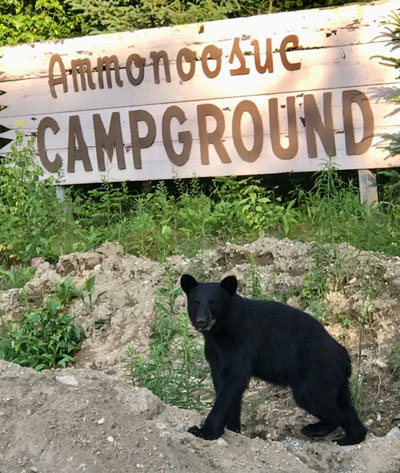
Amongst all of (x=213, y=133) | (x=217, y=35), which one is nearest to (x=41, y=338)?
(x=213, y=133)

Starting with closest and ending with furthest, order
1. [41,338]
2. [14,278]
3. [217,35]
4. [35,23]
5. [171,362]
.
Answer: [171,362] → [41,338] → [14,278] → [217,35] → [35,23]

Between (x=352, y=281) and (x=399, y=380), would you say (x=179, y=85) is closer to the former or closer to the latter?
(x=352, y=281)

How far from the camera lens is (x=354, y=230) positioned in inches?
301

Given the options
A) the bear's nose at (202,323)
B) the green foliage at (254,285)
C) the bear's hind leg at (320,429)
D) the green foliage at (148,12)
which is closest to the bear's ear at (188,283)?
the bear's nose at (202,323)

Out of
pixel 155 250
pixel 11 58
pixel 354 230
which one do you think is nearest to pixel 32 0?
pixel 11 58

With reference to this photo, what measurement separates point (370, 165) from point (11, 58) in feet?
14.0

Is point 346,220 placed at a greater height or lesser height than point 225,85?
lesser

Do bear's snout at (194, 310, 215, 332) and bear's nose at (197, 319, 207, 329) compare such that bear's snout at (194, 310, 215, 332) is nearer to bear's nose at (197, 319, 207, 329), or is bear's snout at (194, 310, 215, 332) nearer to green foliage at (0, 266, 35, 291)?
bear's nose at (197, 319, 207, 329)

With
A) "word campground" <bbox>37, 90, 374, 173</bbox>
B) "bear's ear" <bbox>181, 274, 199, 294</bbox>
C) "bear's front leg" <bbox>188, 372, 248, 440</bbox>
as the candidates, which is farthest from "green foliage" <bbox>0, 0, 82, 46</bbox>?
"bear's front leg" <bbox>188, 372, 248, 440</bbox>

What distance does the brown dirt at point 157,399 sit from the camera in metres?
4.06

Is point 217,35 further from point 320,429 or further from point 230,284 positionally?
point 320,429

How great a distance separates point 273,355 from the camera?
15.1ft

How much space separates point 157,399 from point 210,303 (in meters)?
0.54

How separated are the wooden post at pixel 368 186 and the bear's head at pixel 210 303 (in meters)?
4.35
